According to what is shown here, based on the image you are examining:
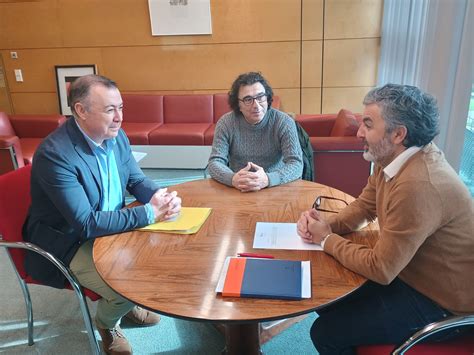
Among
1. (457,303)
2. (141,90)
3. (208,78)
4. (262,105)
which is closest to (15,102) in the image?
(141,90)

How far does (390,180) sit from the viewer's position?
126 centimetres

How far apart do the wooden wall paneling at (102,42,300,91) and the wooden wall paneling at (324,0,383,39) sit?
1.59ft

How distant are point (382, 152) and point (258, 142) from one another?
1015mm

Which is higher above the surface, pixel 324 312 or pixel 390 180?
pixel 390 180

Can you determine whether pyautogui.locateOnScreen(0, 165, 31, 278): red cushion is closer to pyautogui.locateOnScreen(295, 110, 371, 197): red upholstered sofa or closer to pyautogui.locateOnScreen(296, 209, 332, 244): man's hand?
pyautogui.locateOnScreen(296, 209, 332, 244): man's hand

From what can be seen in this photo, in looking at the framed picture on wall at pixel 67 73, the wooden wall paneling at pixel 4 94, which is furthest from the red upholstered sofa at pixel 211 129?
the wooden wall paneling at pixel 4 94

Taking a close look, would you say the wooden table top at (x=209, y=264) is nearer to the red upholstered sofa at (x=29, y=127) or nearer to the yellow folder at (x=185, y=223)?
the yellow folder at (x=185, y=223)

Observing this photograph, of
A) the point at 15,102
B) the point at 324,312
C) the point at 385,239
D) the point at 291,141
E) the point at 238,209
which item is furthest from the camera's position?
the point at 15,102

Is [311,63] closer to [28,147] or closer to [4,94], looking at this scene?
[28,147]

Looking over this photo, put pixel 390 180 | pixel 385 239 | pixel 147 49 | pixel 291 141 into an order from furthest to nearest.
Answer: pixel 147 49, pixel 291 141, pixel 390 180, pixel 385 239

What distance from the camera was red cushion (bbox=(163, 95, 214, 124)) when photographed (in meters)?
4.81

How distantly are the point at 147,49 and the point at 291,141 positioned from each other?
3492 mm

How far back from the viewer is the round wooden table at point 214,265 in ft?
3.48

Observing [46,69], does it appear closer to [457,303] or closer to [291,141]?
[291,141]
